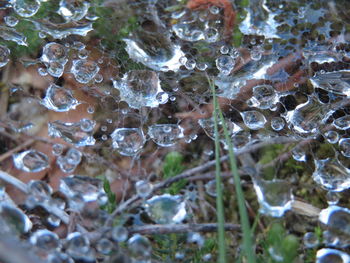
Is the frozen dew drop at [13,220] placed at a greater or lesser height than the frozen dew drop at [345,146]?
greater

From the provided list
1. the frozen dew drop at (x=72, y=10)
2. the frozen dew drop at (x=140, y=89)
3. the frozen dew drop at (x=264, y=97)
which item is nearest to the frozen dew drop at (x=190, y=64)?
the frozen dew drop at (x=140, y=89)

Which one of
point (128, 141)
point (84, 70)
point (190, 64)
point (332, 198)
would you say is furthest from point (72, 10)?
point (332, 198)

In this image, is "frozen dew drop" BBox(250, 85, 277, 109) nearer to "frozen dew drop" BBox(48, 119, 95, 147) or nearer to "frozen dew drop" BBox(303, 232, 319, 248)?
"frozen dew drop" BBox(303, 232, 319, 248)

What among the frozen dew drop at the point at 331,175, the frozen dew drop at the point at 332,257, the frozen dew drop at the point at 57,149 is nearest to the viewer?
the frozen dew drop at the point at 332,257

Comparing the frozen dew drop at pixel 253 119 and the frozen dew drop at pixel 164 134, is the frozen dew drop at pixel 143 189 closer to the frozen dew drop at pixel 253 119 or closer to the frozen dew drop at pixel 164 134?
the frozen dew drop at pixel 164 134

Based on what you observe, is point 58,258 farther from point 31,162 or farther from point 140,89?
point 140,89

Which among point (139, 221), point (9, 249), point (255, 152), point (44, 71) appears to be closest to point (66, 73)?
point (44, 71)

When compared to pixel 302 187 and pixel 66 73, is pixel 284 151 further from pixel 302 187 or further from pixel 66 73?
pixel 66 73
